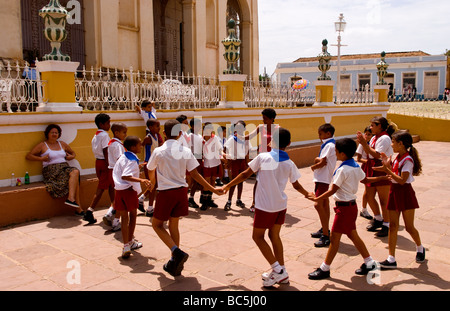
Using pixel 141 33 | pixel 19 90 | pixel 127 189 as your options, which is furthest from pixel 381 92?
pixel 127 189

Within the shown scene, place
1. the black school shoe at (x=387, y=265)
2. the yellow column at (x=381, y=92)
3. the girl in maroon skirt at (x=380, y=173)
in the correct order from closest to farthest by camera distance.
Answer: the black school shoe at (x=387, y=265) < the girl in maroon skirt at (x=380, y=173) < the yellow column at (x=381, y=92)

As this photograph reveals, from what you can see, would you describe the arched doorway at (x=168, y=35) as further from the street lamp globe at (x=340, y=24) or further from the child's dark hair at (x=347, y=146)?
the child's dark hair at (x=347, y=146)

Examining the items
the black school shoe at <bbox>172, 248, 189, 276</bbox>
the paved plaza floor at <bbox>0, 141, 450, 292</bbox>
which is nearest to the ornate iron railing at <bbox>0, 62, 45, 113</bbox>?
the paved plaza floor at <bbox>0, 141, 450, 292</bbox>

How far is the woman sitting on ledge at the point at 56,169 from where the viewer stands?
630 centimetres

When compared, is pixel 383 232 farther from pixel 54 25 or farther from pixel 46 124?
pixel 54 25

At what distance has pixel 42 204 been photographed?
6.29m

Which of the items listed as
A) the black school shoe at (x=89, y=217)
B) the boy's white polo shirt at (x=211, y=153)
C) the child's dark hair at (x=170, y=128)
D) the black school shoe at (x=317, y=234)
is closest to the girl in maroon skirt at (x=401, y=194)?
the black school shoe at (x=317, y=234)

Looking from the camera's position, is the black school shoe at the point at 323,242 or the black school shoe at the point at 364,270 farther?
the black school shoe at the point at 323,242

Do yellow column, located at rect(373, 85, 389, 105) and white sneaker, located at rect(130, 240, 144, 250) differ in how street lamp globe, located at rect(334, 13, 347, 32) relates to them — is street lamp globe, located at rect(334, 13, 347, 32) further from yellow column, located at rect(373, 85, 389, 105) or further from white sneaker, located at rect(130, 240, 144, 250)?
white sneaker, located at rect(130, 240, 144, 250)

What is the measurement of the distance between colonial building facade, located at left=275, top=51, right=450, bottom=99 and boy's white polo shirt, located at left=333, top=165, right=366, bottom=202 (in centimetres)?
3260

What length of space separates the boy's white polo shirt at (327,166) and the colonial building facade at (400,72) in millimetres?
31482

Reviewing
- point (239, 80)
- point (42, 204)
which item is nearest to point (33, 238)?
point (42, 204)

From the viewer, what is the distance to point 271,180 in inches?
154

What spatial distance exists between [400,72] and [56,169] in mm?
38527
